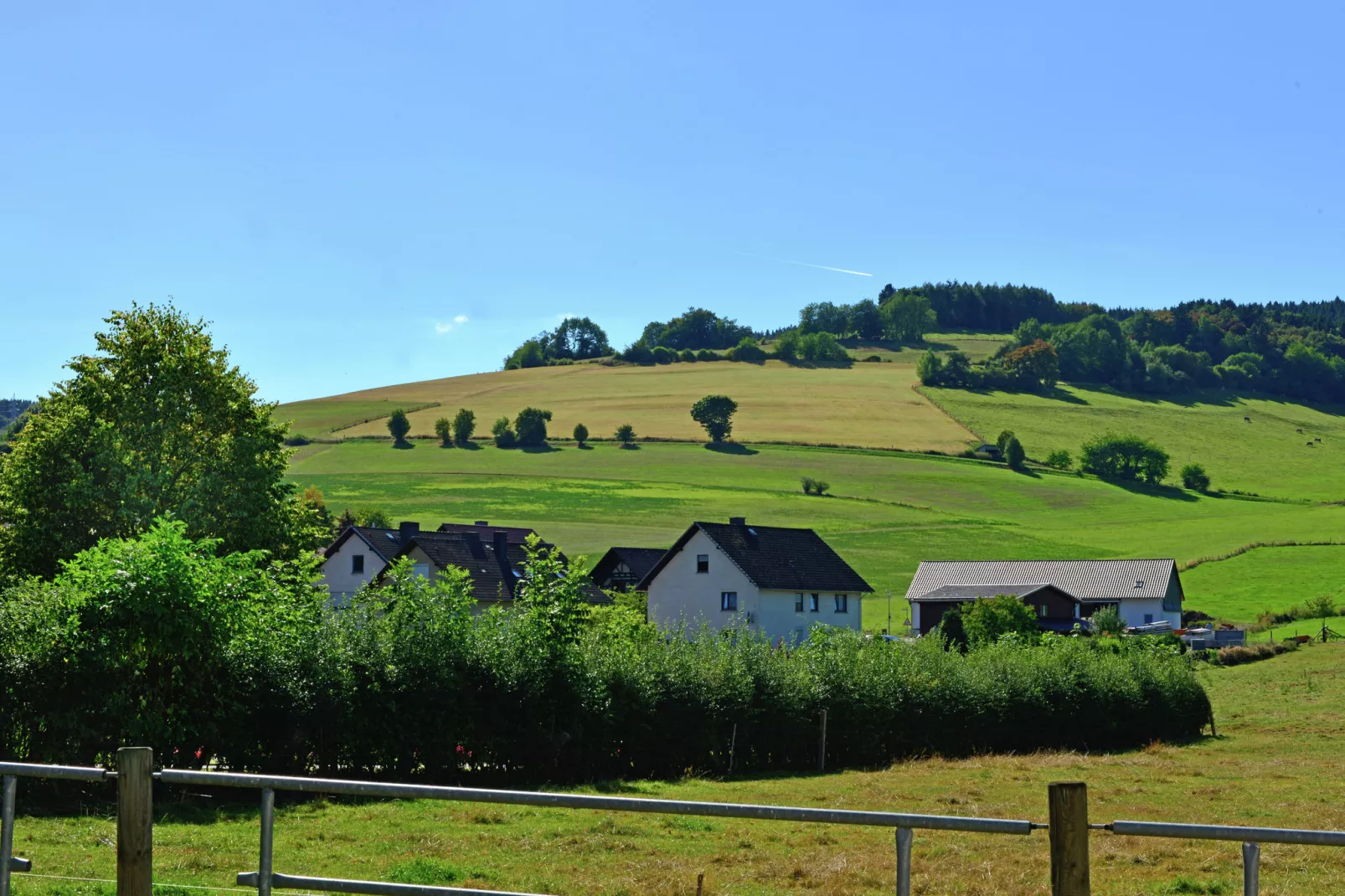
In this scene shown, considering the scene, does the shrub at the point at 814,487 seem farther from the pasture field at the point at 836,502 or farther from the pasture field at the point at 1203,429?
the pasture field at the point at 1203,429

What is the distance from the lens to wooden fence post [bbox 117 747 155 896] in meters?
8.18

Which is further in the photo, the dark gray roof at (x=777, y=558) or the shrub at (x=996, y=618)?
the dark gray roof at (x=777, y=558)

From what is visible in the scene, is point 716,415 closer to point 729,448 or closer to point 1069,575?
point 729,448

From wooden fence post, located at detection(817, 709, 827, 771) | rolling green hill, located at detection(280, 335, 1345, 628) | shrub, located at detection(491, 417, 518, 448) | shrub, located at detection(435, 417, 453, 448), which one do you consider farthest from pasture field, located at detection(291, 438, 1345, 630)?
wooden fence post, located at detection(817, 709, 827, 771)

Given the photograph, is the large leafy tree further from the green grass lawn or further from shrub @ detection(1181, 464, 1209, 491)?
shrub @ detection(1181, 464, 1209, 491)

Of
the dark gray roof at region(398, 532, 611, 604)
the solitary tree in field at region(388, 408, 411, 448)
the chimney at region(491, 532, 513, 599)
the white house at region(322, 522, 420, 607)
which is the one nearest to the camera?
the dark gray roof at region(398, 532, 611, 604)

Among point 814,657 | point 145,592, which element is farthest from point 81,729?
point 814,657

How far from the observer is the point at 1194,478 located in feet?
474

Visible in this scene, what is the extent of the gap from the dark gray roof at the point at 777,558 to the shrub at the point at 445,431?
84378 millimetres

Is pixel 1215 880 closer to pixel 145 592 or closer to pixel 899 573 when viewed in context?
pixel 145 592

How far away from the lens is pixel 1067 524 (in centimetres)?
12438

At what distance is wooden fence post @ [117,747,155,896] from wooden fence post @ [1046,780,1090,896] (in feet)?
18.5

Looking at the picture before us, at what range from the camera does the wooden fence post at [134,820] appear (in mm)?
8180

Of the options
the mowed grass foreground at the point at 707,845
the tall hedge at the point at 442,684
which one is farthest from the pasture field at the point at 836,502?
the mowed grass foreground at the point at 707,845
